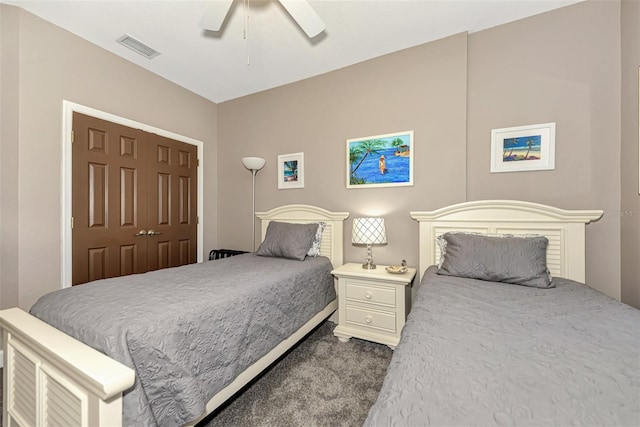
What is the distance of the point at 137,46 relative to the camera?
95.9 inches

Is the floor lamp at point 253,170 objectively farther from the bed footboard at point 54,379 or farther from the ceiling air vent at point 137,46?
the bed footboard at point 54,379

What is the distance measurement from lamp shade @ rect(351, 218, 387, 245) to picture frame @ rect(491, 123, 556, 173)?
1.05 metres

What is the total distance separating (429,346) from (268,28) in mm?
2554

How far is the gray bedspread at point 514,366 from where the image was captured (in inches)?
23.0

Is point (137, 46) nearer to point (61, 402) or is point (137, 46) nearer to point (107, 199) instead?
point (107, 199)

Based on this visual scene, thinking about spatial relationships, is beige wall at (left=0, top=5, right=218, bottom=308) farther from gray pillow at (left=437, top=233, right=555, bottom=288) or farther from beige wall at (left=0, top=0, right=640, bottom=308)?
gray pillow at (left=437, top=233, right=555, bottom=288)

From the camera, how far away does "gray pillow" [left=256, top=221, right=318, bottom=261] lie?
250 centimetres

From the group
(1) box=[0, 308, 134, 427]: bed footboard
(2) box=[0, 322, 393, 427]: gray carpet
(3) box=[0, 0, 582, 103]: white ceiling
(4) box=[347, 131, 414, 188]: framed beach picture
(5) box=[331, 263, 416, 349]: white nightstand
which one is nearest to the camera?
(1) box=[0, 308, 134, 427]: bed footboard

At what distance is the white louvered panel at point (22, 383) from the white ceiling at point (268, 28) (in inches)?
92.2

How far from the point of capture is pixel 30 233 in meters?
2.01

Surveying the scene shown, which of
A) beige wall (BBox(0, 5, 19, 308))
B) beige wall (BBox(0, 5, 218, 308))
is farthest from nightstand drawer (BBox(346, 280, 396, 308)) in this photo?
beige wall (BBox(0, 5, 19, 308))

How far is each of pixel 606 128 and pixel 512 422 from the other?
2.37 meters

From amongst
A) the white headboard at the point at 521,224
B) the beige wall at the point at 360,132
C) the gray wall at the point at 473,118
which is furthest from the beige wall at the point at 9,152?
the white headboard at the point at 521,224

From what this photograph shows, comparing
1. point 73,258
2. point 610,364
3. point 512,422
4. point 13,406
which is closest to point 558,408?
point 512,422
